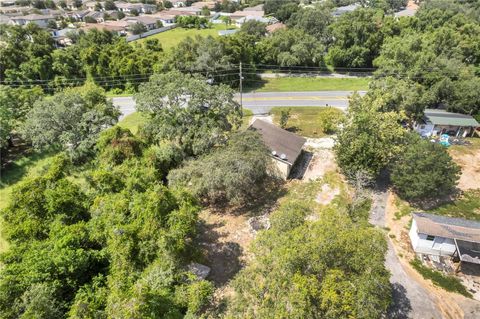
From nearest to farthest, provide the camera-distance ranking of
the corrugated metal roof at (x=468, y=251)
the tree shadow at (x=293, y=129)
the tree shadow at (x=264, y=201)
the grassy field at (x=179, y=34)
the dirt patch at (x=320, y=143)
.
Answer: the corrugated metal roof at (x=468, y=251) < the tree shadow at (x=264, y=201) < the dirt patch at (x=320, y=143) < the tree shadow at (x=293, y=129) < the grassy field at (x=179, y=34)

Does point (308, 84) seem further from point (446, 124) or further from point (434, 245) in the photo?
point (434, 245)

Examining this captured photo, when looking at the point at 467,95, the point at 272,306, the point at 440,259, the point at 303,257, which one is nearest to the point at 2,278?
the point at 272,306

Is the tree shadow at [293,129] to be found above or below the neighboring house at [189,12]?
below

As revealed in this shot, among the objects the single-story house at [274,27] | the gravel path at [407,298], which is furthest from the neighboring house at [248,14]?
the gravel path at [407,298]

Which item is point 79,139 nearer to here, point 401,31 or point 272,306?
point 272,306

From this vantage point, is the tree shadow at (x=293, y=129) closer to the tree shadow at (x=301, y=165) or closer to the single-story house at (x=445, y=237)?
the tree shadow at (x=301, y=165)

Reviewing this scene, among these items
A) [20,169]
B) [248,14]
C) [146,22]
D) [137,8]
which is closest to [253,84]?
[20,169]

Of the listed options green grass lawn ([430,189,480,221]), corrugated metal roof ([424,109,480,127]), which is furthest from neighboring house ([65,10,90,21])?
green grass lawn ([430,189,480,221])
